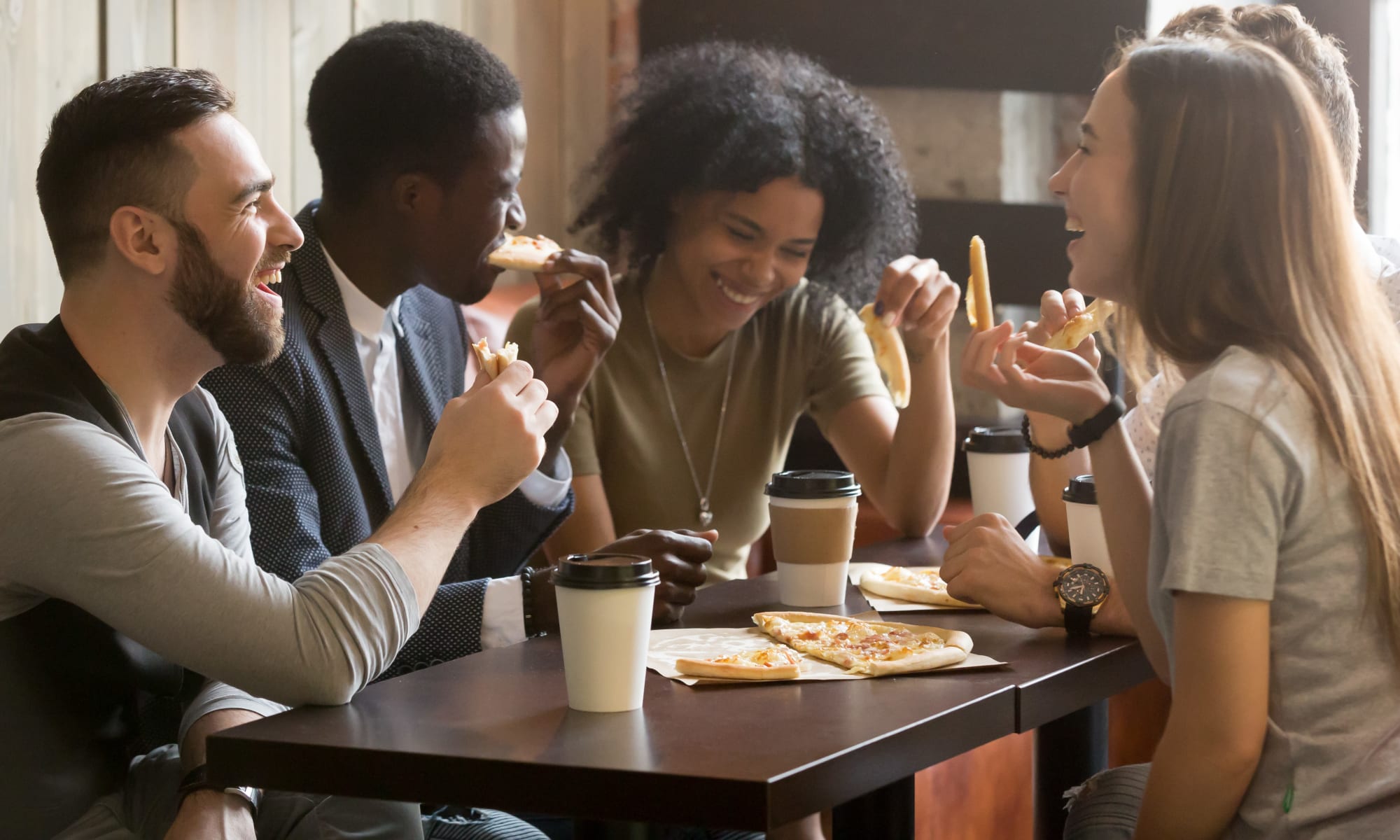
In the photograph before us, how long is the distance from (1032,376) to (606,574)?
0.61 metres

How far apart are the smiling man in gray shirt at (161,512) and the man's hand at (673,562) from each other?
0.22m

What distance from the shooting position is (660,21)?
152 inches

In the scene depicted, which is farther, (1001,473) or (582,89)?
(582,89)

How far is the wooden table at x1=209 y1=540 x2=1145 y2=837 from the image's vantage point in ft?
3.59

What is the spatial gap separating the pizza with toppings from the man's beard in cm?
70

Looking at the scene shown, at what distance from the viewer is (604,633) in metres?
1.28

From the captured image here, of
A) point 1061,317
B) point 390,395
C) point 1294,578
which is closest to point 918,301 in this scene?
point 1061,317

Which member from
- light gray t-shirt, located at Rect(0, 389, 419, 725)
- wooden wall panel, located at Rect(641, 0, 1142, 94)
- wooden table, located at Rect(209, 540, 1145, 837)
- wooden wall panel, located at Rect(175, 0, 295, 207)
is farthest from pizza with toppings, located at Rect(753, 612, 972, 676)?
wooden wall panel, located at Rect(641, 0, 1142, 94)

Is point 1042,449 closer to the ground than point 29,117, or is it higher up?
closer to the ground

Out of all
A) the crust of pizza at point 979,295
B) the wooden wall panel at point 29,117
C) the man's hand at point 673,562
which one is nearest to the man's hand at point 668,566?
the man's hand at point 673,562

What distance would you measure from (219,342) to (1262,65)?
1.17 m

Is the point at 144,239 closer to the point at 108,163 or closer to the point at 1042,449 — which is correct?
the point at 108,163

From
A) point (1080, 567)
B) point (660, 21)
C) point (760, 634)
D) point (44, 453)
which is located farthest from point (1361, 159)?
point (44, 453)

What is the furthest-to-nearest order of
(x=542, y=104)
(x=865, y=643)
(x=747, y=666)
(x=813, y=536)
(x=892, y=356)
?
1. (x=542, y=104)
2. (x=892, y=356)
3. (x=813, y=536)
4. (x=865, y=643)
5. (x=747, y=666)
